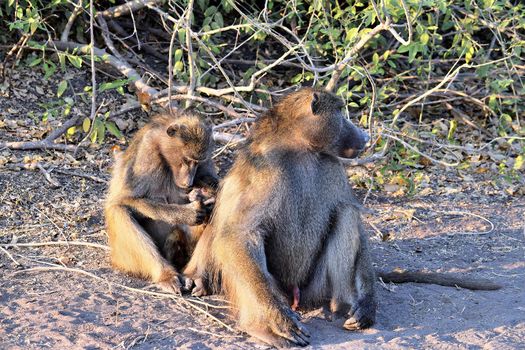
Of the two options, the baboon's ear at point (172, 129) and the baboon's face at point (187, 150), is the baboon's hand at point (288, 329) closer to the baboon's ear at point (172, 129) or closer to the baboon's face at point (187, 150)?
the baboon's face at point (187, 150)

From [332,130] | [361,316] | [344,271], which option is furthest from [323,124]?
[361,316]

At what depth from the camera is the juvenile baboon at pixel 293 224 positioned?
13.4ft

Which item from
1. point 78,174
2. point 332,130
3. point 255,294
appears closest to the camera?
point 255,294

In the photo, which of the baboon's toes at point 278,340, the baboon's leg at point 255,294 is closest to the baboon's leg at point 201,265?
the baboon's leg at point 255,294

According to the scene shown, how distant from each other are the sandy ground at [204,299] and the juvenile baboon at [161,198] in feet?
0.55

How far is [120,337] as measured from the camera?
3.85m

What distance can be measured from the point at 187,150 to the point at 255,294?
3.57ft

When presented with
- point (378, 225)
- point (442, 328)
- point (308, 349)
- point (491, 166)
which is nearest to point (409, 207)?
point (378, 225)

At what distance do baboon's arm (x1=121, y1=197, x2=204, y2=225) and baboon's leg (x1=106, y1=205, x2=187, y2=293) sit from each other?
8 cm

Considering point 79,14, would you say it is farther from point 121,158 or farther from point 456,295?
point 456,295

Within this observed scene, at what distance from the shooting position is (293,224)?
4.22 metres

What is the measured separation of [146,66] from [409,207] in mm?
2585

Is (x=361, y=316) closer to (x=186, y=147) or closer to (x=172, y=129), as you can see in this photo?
(x=186, y=147)

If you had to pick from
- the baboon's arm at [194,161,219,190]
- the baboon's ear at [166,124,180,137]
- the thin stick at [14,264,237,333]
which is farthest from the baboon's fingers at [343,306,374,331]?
the baboon's ear at [166,124,180,137]
